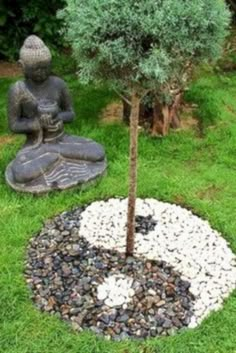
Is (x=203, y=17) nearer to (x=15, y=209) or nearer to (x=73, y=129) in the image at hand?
(x=15, y=209)

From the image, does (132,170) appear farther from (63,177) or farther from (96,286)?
(63,177)

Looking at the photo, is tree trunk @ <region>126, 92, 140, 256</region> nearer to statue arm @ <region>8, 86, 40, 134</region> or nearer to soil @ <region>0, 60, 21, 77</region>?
statue arm @ <region>8, 86, 40, 134</region>

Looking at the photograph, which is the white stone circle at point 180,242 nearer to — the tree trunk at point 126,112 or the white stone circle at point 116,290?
the white stone circle at point 116,290

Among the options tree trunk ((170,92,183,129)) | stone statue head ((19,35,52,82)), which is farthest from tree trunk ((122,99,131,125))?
stone statue head ((19,35,52,82))

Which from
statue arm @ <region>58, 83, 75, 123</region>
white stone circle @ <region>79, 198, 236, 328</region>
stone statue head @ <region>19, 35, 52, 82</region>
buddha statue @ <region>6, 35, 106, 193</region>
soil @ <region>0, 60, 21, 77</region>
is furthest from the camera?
soil @ <region>0, 60, 21, 77</region>

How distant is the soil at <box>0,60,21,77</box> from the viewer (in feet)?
28.1

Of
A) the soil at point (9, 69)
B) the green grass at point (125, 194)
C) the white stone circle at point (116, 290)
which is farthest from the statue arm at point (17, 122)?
Answer: the soil at point (9, 69)

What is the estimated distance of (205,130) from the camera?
6.98 m

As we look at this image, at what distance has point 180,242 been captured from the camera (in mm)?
5070

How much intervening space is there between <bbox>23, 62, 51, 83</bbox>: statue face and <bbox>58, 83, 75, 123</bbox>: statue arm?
273 mm

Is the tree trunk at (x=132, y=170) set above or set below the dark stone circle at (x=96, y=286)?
above

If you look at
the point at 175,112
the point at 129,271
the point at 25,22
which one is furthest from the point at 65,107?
the point at 25,22

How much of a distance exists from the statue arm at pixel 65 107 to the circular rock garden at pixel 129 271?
94cm

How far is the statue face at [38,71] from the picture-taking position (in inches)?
218
